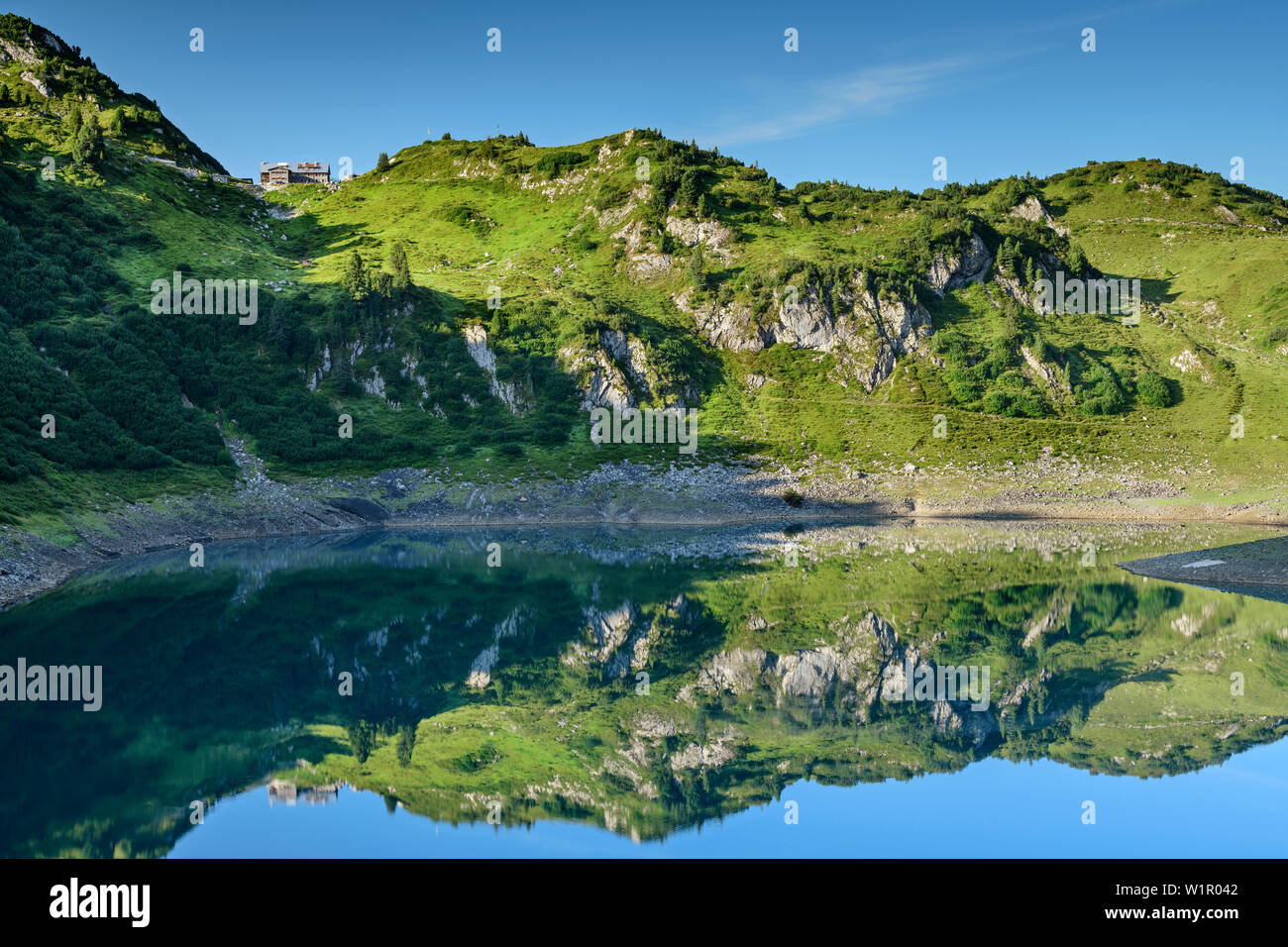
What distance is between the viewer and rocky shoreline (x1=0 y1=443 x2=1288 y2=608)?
82.4m

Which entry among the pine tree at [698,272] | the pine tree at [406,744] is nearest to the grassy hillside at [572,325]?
the pine tree at [698,272]

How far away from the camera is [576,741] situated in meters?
24.8

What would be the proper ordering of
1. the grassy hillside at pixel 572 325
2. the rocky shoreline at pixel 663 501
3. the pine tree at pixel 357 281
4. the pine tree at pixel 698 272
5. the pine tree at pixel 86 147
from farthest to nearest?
1. the pine tree at pixel 698 272
2. the pine tree at pixel 86 147
3. the pine tree at pixel 357 281
4. the grassy hillside at pixel 572 325
5. the rocky shoreline at pixel 663 501

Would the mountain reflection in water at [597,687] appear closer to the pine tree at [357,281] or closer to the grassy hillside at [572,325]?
the grassy hillside at [572,325]

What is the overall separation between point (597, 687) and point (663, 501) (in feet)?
200

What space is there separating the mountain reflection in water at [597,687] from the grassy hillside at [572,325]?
3023 cm

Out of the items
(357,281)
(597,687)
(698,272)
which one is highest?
(698,272)

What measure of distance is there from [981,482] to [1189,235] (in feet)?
363

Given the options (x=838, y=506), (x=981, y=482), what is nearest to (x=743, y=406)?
(x=838, y=506)

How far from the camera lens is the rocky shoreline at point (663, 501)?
8244 centimetres

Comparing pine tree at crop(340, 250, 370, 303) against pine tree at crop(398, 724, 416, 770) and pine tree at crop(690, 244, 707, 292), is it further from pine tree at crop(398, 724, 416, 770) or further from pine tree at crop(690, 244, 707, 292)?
→ pine tree at crop(398, 724, 416, 770)

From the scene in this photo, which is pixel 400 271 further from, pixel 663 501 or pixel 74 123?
pixel 74 123

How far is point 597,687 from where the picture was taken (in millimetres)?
31188

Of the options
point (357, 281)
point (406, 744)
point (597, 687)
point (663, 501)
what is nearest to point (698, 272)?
point (357, 281)
